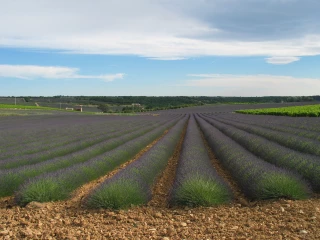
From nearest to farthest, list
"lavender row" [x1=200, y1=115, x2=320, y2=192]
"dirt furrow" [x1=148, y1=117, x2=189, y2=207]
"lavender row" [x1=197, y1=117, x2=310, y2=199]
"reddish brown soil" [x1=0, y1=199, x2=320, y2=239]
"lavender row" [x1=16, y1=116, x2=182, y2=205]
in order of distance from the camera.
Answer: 1. "reddish brown soil" [x1=0, y1=199, x2=320, y2=239]
2. "lavender row" [x1=197, y1=117, x2=310, y2=199]
3. "dirt furrow" [x1=148, y1=117, x2=189, y2=207]
4. "lavender row" [x1=16, y1=116, x2=182, y2=205]
5. "lavender row" [x1=200, y1=115, x2=320, y2=192]

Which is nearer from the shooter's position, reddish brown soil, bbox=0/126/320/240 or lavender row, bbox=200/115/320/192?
reddish brown soil, bbox=0/126/320/240

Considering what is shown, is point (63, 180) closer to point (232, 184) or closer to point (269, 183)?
point (232, 184)

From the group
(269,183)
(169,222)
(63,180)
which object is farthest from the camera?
(63,180)

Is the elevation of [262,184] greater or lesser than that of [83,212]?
greater

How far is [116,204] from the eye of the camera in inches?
229

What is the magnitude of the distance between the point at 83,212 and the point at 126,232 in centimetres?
133

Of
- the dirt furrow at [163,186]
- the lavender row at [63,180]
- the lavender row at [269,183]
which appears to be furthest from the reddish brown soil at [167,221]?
the lavender row at [63,180]

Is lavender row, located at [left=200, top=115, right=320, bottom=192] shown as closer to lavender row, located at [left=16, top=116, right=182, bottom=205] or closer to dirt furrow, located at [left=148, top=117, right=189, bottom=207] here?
dirt furrow, located at [left=148, top=117, right=189, bottom=207]

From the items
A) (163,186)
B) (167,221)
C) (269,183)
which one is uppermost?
(269,183)

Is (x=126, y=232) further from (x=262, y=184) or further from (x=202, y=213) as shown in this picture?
(x=262, y=184)

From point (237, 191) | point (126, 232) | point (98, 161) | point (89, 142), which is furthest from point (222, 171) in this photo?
point (89, 142)

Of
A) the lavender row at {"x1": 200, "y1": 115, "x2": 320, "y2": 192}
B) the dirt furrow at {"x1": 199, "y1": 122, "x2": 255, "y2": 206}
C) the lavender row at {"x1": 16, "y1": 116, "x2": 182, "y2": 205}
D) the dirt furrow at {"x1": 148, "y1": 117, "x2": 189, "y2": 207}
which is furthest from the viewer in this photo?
the lavender row at {"x1": 200, "y1": 115, "x2": 320, "y2": 192}

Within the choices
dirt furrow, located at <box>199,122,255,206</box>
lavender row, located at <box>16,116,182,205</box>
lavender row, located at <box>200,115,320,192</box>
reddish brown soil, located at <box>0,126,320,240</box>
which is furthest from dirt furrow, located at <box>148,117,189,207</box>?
lavender row, located at <box>200,115,320,192</box>

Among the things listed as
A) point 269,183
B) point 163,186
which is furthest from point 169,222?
point 163,186
